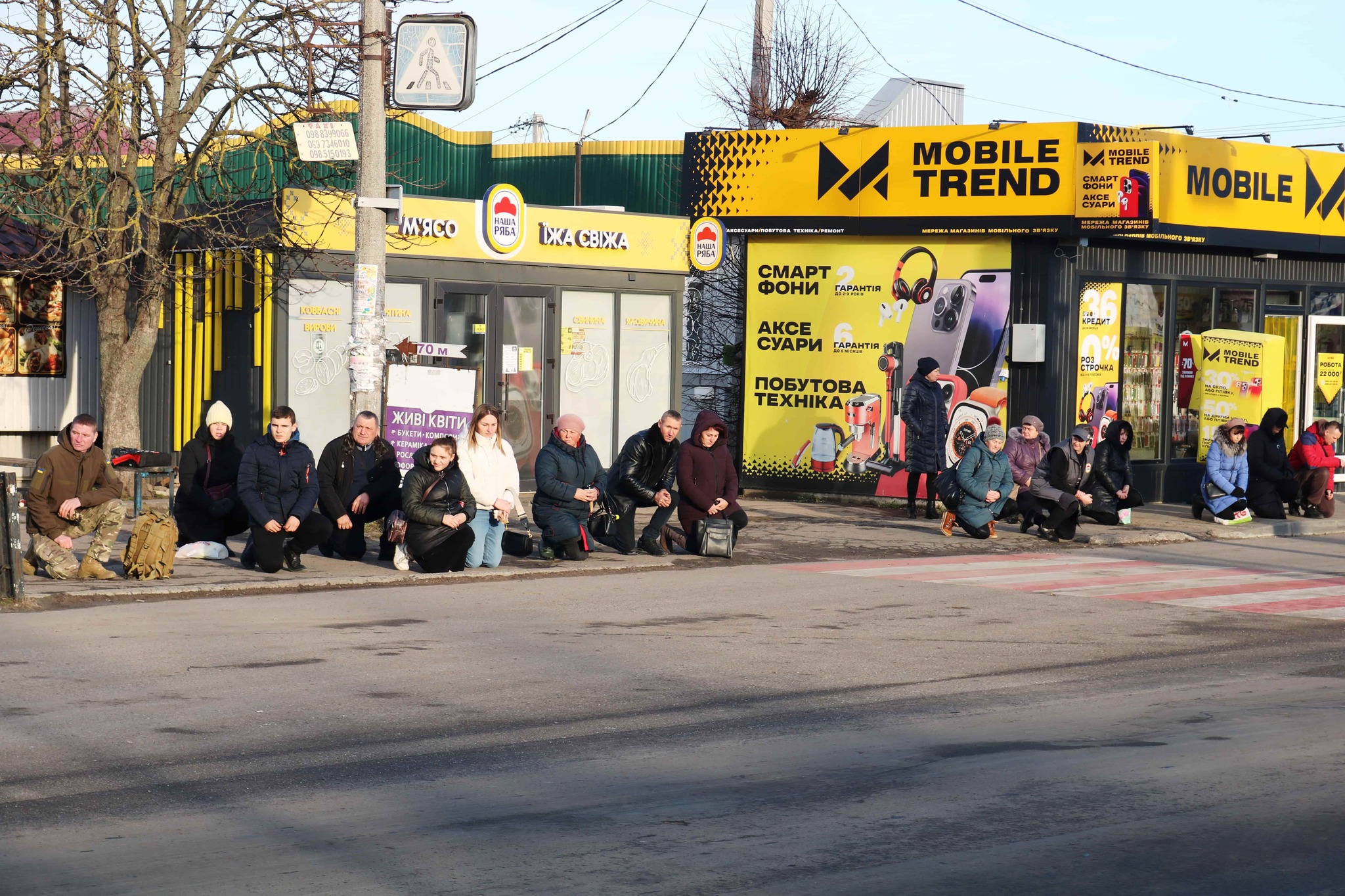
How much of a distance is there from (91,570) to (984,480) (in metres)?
9.03

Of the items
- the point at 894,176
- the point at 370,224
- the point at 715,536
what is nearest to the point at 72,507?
the point at 370,224

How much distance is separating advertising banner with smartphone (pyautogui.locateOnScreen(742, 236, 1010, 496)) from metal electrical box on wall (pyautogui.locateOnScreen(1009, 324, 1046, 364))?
24cm

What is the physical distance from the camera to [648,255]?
21.2 meters

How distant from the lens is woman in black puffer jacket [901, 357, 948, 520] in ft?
62.0

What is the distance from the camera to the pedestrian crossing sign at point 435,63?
45.9 ft

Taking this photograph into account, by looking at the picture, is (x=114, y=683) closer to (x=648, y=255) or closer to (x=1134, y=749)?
(x=1134, y=749)

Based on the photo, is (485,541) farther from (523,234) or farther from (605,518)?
(523,234)

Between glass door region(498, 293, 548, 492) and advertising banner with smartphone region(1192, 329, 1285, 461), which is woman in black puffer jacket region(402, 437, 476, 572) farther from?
advertising banner with smartphone region(1192, 329, 1285, 461)

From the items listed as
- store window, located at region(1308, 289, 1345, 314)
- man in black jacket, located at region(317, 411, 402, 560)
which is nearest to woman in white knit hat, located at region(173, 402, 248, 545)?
man in black jacket, located at region(317, 411, 402, 560)

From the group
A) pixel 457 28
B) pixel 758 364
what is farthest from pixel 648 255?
pixel 457 28

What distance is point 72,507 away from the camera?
1245 cm

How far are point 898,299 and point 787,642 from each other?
35.9 ft

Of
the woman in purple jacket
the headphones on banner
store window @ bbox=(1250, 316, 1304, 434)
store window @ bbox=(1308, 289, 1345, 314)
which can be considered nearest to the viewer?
the woman in purple jacket

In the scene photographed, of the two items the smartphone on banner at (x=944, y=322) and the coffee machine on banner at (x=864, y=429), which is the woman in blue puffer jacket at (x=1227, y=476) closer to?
the smartphone on banner at (x=944, y=322)
